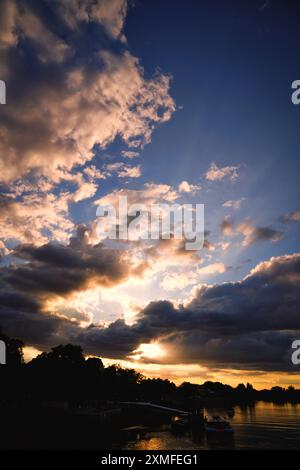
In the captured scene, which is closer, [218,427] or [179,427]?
[218,427]

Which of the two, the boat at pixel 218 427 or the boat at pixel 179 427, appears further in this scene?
the boat at pixel 179 427

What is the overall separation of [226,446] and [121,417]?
2519 inches

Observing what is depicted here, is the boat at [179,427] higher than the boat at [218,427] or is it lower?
lower

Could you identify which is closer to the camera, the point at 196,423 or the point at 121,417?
the point at 196,423

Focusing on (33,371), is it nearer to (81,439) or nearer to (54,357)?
(54,357)

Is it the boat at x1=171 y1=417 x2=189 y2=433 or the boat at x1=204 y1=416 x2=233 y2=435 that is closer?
the boat at x1=204 y1=416 x2=233 y2=435

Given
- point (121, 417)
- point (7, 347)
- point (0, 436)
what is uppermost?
point (7, 347)

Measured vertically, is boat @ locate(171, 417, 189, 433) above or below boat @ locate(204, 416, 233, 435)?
below

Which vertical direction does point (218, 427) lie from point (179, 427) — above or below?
above
